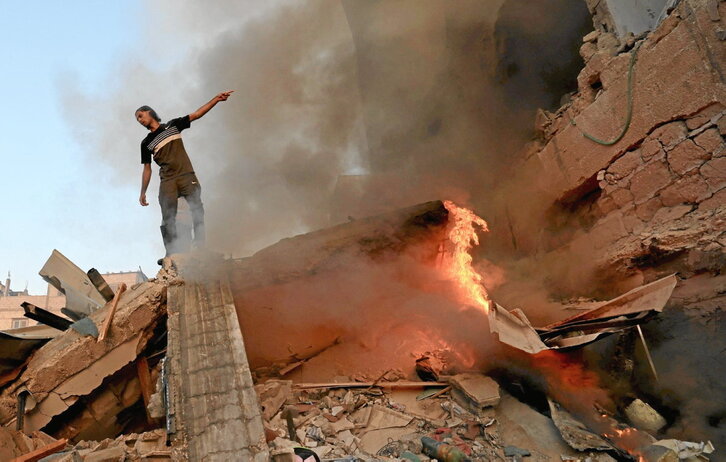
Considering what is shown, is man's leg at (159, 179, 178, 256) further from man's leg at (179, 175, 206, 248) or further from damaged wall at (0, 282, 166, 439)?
damaged wall at (0, 282, 166, 439)

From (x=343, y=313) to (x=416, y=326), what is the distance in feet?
3.84

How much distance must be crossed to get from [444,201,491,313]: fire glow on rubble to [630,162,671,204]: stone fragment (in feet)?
8.14

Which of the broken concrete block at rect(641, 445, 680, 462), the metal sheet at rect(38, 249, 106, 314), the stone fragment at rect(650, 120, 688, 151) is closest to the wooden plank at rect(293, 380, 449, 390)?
the broken concrete block at rect(641, 445, 680, 462)

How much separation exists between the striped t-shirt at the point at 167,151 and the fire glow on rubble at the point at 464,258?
13.7ft

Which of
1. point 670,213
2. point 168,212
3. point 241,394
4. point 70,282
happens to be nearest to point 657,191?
point 670,213

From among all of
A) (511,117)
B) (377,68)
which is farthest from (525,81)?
(377,68)

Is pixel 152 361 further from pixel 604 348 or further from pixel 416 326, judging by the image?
pixel 604 348

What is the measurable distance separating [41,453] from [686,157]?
6600 mm

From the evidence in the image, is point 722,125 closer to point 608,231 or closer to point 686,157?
point 686,157

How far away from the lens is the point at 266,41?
33.6 feet

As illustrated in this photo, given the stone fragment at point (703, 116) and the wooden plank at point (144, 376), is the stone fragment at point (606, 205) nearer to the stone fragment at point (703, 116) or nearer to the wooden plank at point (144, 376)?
the stone fragment at point (703, 116)

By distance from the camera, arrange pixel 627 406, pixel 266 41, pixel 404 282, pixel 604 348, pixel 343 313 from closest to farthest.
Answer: pixel 627 406
pixel 604 348
pixel 343 313
pixel 404 282
pixel 266 41

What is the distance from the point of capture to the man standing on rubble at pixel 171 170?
16.0 ft

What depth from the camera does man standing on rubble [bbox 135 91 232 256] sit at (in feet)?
16.0
